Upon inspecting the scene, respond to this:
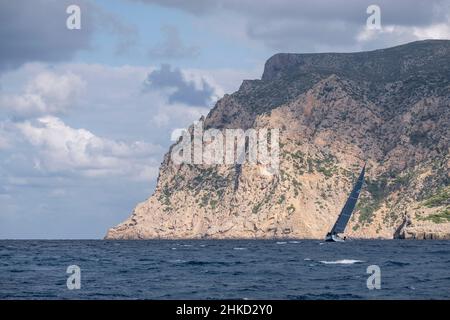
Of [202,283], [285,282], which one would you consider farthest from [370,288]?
[202,283]

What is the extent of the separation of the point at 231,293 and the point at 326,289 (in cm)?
854

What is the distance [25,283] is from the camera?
78812 mm

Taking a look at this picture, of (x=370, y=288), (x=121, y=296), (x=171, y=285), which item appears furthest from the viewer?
(x=171, y=285)

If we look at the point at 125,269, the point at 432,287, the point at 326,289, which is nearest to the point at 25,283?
the point at 125,269

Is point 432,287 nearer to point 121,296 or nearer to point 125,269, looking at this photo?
point 121,296
